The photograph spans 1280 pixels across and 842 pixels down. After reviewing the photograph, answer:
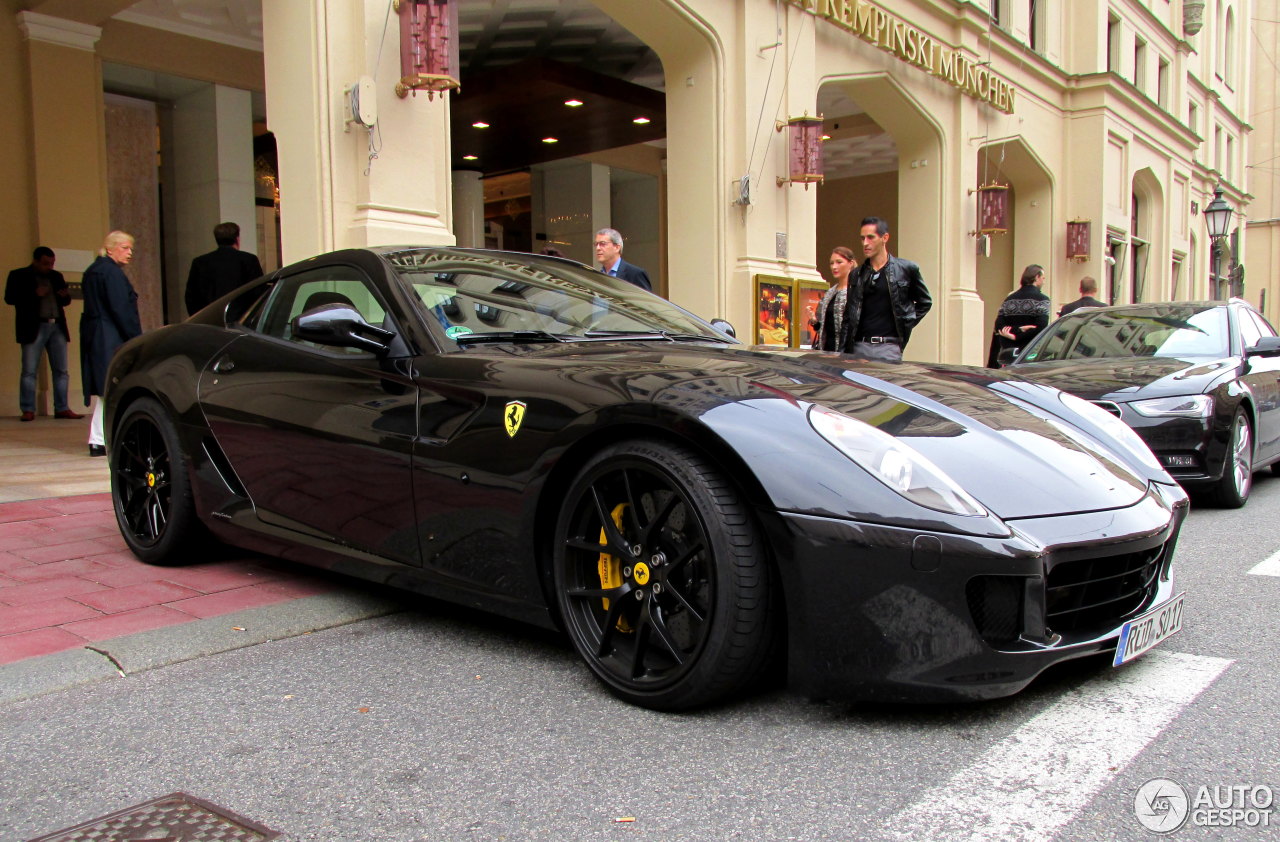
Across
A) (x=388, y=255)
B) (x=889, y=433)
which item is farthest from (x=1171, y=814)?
(x=388, y=255)

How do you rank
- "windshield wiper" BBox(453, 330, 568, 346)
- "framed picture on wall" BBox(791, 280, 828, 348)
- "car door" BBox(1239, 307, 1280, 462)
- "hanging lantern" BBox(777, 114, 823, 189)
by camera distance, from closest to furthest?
"windshield wiper" BBox(453, 330, 568, 346), "car door" BBox(1239, 307, 1280, 462), "hanging lantern" BBox(777, 114, 823, 189), "framed picture on wall" BBox(791, 280, 828, 348)

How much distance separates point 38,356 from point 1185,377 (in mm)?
10105

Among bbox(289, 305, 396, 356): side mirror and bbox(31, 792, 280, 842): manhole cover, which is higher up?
bbox(289, 305, 396, 356): side mirror

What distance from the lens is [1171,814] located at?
188 cm

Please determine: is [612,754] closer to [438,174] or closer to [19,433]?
[438,174]

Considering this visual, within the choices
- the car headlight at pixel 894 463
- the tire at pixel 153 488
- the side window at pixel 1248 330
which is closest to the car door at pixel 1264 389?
the side window at pixel 1248 330

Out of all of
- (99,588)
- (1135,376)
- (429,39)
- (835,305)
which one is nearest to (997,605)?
(99,588)

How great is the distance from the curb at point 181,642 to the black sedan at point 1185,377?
142 inches

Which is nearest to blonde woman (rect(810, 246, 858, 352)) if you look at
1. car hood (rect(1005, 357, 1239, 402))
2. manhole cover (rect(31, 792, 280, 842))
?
car hood (rect(1005, 357, 1239, 402))

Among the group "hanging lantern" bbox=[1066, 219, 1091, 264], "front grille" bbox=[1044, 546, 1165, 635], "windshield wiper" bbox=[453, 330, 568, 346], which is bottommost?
"front grille" bbox=[1044, 546, 1165, 635]

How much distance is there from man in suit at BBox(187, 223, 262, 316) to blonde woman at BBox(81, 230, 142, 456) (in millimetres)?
454

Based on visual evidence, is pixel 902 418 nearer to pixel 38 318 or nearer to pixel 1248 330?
pixel 1248 330

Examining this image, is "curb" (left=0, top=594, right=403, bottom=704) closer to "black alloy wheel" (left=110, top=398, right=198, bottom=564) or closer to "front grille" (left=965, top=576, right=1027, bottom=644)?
"black alloy wheel" (left=110, top=398, right=198, bottom=564)

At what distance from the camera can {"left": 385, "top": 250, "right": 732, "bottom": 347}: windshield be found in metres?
3.25
